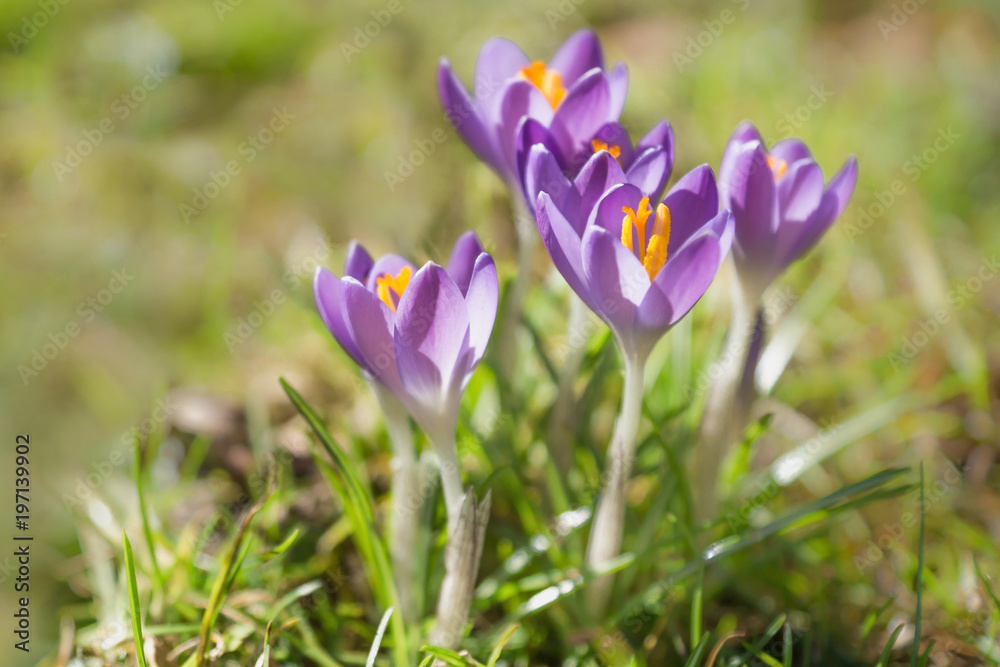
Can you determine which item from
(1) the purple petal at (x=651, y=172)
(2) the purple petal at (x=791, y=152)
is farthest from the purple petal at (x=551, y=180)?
(2) the purple petal at (x=791, y=152)

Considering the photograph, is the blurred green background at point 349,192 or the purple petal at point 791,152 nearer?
the purple petal at point 791,152

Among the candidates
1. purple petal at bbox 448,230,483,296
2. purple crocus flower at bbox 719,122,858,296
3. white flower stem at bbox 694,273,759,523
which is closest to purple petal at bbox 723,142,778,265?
purple crocus flower at bbox 719,122,858,296

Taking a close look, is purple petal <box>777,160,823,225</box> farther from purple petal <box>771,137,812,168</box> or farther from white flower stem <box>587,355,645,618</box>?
white flower stem <box>587,355,645,618</box>

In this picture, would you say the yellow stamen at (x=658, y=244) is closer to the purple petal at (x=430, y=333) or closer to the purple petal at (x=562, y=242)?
the purple petal at (x=562, y=242)

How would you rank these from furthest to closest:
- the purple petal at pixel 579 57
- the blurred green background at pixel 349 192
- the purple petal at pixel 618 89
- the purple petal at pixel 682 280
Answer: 1. the blurred green background at pixel 349 192
2. the purple petal at pixel 579 57
3. the purple petal at pixel 618 89
4. the purple petal at pixel 682 280

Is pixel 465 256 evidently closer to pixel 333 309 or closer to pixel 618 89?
pixel 333 309

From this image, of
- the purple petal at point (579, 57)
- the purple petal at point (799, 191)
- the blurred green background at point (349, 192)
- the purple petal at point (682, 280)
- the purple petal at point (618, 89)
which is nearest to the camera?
the purple petal at point (682, 280)
